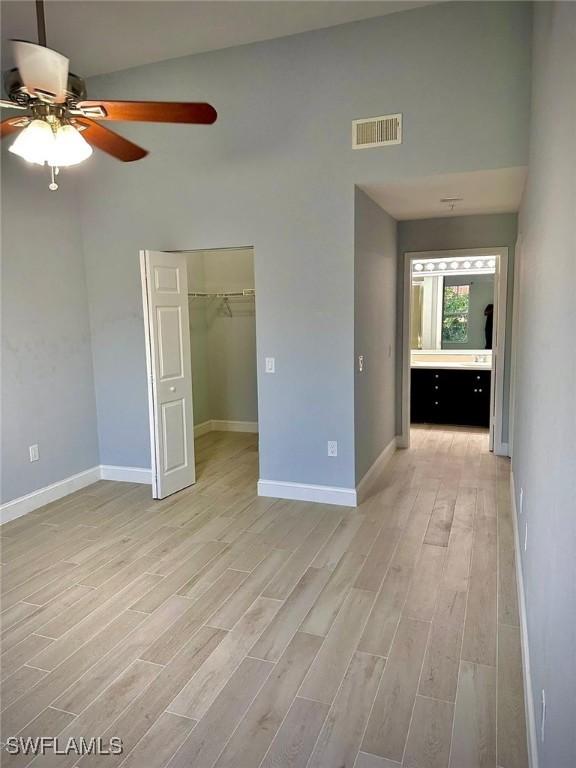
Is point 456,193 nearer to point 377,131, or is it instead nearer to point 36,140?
point 377,131

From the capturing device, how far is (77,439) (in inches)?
182

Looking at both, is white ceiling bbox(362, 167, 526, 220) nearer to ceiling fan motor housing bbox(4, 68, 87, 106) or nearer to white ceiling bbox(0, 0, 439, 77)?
white ceiling bbox(0, 0, 439, 77)

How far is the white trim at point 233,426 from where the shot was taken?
6656mm

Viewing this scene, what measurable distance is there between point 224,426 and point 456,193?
13.3 ft

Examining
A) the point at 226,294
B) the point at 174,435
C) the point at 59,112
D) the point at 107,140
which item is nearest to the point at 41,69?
the point at 59,112

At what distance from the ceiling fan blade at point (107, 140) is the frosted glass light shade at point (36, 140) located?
17 centimetres

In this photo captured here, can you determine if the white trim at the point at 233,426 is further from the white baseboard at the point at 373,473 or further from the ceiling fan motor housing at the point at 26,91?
the ceiling fan motor housing at the point at 26,91

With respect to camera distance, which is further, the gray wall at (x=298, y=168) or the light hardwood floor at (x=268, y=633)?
the gray wall at (x=298, y=168)

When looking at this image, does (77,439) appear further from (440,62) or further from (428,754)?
(440,62)

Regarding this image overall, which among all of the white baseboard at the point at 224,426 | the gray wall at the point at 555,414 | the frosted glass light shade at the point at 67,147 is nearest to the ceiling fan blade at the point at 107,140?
the frosted glass light shade at the point at 67,147

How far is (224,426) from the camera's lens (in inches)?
268

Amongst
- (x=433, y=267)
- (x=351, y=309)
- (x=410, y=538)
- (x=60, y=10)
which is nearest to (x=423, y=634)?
(x=410, y=538)

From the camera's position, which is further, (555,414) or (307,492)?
(307,492)

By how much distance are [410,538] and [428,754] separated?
173cm
